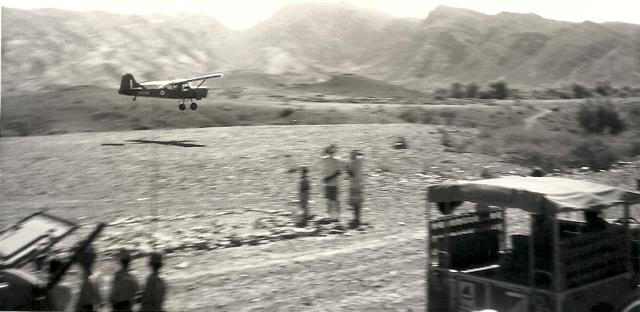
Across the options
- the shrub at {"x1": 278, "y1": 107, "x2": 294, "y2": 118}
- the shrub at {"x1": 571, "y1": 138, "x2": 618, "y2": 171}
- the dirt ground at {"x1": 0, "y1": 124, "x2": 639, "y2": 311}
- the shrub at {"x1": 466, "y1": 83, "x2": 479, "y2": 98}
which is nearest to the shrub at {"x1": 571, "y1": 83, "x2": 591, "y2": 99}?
the shrub at {"x1": 571, "y1": 138, "x2": 618, "y2": 171}

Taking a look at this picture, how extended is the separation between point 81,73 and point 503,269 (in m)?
7.38

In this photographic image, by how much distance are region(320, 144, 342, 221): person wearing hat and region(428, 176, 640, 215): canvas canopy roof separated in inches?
170

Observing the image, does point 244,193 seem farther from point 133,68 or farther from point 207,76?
point 133,68

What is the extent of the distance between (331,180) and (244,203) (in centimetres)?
131

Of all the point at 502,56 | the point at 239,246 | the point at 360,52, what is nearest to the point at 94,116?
the point at 239,246

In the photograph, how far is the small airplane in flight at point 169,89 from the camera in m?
9.96

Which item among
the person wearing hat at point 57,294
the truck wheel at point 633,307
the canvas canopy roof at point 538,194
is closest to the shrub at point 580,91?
the canvas canopy roof at point 538,194

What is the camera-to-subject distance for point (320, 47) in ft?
35.4

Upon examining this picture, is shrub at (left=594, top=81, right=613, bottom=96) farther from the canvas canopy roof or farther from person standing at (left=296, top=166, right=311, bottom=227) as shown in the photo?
the canvas canopy roof

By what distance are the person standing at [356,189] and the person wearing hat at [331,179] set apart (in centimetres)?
21

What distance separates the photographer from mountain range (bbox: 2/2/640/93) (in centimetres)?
1027

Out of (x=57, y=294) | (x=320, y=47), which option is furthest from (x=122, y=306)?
(x=320, y=47)

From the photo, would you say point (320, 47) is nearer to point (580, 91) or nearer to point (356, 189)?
point (356, 189)

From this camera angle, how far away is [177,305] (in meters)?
7.25
